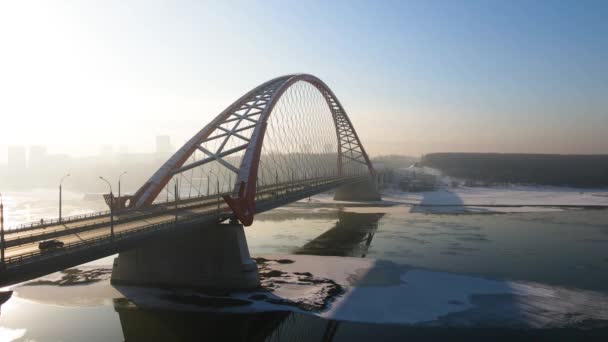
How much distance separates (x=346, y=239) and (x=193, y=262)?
25768mm

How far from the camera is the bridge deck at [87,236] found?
820 inches

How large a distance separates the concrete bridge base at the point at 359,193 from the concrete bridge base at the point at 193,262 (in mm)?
74390

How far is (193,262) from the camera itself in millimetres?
35219

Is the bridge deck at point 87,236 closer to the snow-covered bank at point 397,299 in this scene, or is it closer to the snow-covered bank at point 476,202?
the snow-covered bank at point 397,299

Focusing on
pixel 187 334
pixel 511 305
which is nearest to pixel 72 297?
pixel 187 334

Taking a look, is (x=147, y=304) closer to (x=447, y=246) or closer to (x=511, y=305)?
(x=511, y=305)

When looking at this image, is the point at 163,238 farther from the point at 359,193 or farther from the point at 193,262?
the point at 359,193

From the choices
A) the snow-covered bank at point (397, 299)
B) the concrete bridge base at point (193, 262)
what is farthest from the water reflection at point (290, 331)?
the concrete bridge base at point (193, 262)

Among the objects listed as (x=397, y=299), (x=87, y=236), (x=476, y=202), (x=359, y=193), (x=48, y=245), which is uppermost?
(x=48, y=245)

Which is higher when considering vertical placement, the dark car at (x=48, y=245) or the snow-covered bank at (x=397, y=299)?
the dark car at (x=48, y=245)

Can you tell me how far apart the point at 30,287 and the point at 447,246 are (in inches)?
1497

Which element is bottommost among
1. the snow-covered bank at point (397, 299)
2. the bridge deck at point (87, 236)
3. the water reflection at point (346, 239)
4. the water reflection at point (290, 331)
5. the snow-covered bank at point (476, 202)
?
the water reflection at point (290, 331)

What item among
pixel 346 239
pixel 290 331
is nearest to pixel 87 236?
pixel 290 331

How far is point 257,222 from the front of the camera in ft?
234
